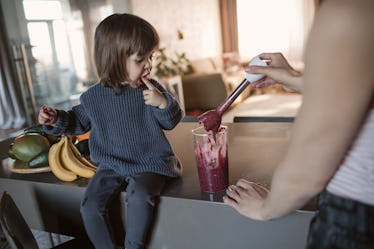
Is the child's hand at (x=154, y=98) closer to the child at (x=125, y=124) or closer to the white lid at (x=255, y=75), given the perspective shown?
the child at (x=125, y=124)

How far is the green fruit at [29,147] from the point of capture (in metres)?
1.12

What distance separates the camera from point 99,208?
90 cm

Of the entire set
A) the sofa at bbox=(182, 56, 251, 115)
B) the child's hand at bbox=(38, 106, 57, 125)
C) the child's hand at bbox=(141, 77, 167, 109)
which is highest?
the child's hand at bbox=(141, 77, 167, 109)

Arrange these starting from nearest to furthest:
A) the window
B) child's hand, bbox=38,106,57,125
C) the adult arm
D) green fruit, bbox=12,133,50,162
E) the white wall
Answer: the adult arm < child's hand, bbox=38,106,57,125 < green fruit, bbox=12,133,50,162 < the white wall < the window

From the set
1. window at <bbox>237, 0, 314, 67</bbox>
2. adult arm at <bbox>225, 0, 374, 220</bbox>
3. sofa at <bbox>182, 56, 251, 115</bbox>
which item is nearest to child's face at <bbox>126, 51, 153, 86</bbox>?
adult arm at <bbox>225, 0, 374, 220</bbox>

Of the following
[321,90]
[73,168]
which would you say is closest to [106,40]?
[73,168]

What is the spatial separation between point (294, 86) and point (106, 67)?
498mm

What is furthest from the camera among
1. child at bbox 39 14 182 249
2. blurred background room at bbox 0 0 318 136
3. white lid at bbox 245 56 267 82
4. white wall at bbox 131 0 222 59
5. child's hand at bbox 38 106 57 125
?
white wall at bbox 131 0 222 59

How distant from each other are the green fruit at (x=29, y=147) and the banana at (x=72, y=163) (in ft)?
0.32

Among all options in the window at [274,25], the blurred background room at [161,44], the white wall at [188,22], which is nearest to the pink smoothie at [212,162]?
the blurred background room at [161,44]

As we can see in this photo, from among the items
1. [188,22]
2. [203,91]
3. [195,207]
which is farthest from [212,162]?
[188,22]

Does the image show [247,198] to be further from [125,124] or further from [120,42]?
[120,42]

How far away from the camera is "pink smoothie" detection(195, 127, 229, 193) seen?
0.82 metres

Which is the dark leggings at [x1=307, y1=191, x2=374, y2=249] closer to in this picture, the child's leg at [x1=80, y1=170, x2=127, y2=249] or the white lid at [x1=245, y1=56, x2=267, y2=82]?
the white lid at [x1=245, y1=56, x2=267, y2=82]
